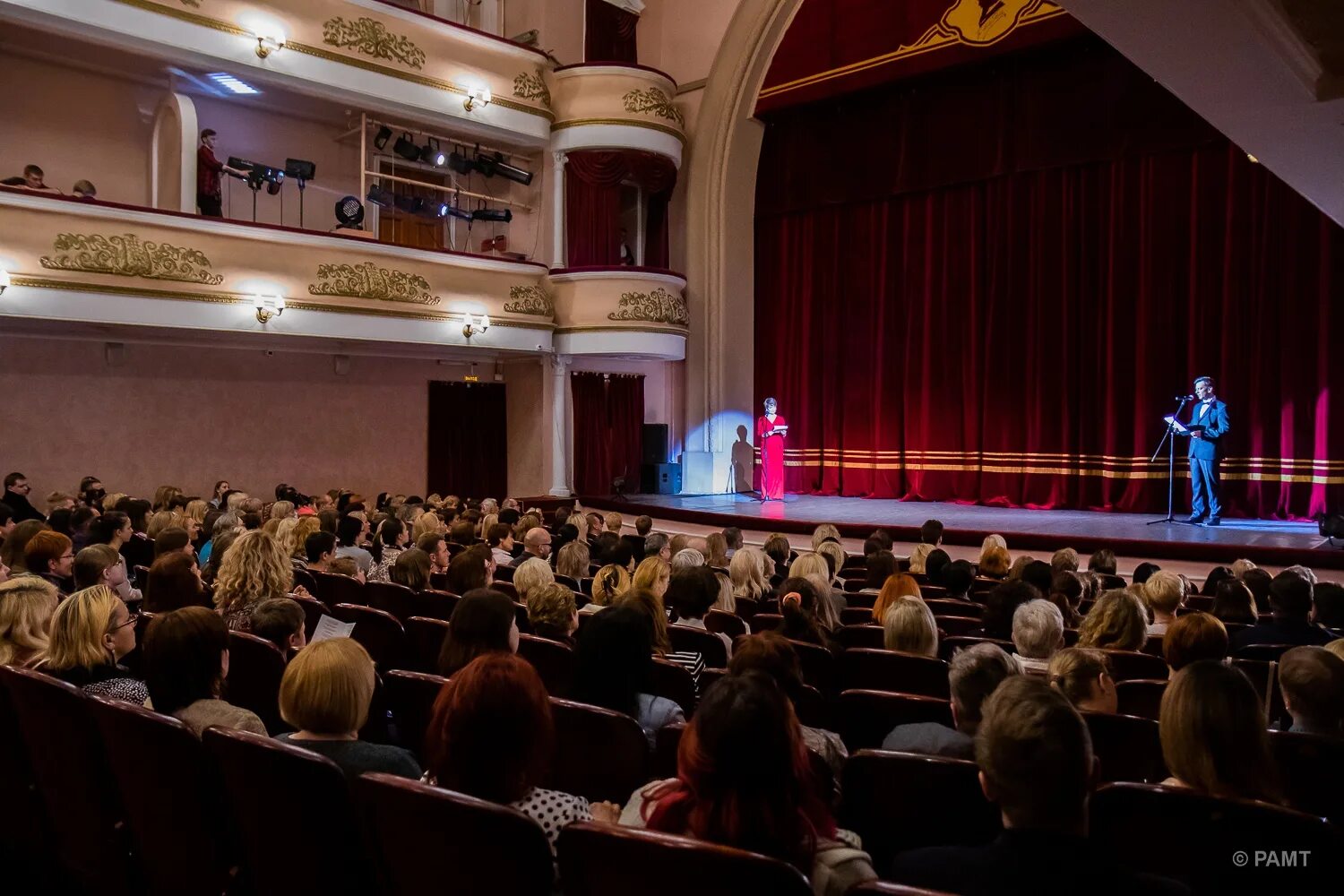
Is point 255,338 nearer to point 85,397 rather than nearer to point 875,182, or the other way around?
point 85,397

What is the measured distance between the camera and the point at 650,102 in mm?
12703

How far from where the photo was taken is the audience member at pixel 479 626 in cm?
278

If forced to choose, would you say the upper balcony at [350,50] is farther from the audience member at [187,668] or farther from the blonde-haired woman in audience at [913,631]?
the blonde-haired woman in audience at [913,631]

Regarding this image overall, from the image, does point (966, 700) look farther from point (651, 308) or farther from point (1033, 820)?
point (651, 308)

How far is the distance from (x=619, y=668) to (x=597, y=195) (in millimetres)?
11383

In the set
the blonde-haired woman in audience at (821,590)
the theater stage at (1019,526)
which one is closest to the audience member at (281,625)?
the blonde-haired woman in audience at (821,590)

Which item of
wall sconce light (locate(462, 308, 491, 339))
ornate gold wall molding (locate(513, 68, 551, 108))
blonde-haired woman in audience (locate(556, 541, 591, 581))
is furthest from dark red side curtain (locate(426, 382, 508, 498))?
blonde-haired woman in audience (locate(556, 541, 591, 581))

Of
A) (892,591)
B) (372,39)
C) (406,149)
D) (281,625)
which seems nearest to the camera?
(281,625)

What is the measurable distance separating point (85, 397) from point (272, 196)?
3.34 metres

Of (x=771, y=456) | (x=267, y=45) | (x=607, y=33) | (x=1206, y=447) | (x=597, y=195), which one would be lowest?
(x=771, y=456)

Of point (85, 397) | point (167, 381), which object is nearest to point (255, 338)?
point (167, 381)

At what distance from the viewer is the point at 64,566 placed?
4.27 m

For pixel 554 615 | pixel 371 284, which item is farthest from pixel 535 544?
pixel 371 284

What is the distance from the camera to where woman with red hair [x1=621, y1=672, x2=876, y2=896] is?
4.81 feet
